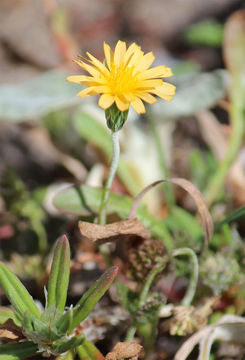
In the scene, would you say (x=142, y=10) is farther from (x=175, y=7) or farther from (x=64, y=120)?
(x=64, y=120)

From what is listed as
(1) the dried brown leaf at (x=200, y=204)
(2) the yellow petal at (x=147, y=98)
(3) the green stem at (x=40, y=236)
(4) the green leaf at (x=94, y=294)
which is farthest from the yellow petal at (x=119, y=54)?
(3) the green stem at (x=40, y=236)

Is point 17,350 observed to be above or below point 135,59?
below

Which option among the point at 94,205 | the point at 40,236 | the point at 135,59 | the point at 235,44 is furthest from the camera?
the point at 235,44

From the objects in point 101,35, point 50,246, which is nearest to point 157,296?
point 50,246

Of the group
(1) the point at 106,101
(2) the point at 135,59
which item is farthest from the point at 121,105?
(2) the point at 135,59

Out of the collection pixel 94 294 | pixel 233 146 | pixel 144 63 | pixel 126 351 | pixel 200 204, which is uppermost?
pixel 144 63

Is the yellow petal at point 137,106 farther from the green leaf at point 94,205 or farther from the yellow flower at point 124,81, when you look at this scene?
the green leaf at point 94,205

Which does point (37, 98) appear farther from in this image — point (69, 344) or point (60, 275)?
point (69, 344)
